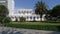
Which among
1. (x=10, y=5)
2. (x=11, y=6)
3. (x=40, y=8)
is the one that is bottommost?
(x=40, y=8)

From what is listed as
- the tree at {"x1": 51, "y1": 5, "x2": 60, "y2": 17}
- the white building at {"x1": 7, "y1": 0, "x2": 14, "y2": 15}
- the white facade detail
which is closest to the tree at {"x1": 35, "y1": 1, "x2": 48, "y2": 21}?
the tree at {"x1": 51, "y1": 5, "x2": 60, "y2": 17}

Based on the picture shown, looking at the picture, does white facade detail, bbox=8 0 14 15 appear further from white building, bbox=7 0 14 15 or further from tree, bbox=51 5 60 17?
tree, bbox=51 5 60 17

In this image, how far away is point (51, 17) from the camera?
57.5 m

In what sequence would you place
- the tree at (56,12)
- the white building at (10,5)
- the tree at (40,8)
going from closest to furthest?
the tree at (40,8) < the tree at (56,12) < the white building at (10,5)

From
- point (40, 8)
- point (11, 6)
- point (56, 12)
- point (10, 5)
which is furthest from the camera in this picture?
point (10, 5)

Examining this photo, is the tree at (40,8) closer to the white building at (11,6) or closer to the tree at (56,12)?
the tree at (56,12)

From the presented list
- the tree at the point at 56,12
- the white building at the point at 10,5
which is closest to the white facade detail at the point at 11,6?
the white building at the point at 10,5

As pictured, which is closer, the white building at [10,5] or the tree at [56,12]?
the tree at [56,12]

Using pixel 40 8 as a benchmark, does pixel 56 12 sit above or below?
below

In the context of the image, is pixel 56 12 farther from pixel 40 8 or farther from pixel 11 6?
pixel 11 6

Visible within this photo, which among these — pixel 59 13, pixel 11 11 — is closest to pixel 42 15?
pixel 59 13

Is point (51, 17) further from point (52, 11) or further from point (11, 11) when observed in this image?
point (11, 11)

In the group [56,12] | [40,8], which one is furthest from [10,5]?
[56,12]

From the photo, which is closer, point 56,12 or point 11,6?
point 56,12
